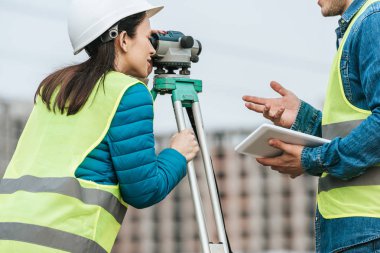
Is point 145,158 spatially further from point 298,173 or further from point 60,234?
point 298,173

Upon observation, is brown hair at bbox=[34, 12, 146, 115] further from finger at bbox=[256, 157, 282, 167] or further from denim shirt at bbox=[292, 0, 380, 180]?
denim shirt at bbox=[292, 0, 380, 180]

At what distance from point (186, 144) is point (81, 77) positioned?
441 millimetres

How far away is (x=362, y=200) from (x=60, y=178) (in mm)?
1005

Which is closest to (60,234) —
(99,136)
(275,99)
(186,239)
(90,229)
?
(90,229)

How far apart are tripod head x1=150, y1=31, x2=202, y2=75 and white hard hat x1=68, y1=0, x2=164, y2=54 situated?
0.17 meters

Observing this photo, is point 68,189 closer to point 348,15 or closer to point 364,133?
point 364,133

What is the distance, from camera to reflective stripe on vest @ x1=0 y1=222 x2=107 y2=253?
11.5ft

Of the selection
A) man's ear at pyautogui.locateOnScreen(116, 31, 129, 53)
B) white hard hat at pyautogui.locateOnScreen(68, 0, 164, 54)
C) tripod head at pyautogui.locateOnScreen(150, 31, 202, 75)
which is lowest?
tripod head at pyautogui.locateOnScreen(150, 31, 202, 75)

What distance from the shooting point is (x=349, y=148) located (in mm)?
3617

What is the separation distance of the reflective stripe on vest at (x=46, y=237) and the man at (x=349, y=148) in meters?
0.76

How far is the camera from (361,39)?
A: 366cm

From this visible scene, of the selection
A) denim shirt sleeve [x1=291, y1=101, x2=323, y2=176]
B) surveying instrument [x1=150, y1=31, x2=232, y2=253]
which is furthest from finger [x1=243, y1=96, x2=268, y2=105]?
surveying instrument [x1=150, y1=31, x2=232, y2=253]

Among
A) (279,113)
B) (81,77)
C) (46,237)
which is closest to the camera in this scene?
(46,237)

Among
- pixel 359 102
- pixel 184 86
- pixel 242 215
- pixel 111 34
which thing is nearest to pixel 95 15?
pixel 111 34
